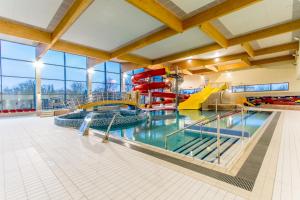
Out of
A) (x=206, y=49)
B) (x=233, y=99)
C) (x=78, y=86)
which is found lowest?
(x=233, y=99)

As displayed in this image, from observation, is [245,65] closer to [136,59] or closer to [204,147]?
[136,59]

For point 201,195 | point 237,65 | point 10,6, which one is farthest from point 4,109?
point 237,65

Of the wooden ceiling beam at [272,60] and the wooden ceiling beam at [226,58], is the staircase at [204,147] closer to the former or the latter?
the wooden ceiling beam at [226,58]

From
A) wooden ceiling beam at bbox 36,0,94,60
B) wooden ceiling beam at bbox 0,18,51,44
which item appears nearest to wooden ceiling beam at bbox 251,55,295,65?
wooden ceiling beam at bbox 36,0,94,60

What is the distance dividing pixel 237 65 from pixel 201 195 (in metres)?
15.4

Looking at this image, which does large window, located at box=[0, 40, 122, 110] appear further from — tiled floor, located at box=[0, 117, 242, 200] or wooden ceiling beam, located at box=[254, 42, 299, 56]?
wooden ceiling beam, located at box=[254, 42, 299, 56]

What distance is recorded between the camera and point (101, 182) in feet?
5.38

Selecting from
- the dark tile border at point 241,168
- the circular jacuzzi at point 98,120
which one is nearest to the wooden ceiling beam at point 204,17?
the circular jacuzzi at point 98,120

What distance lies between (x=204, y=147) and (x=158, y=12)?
4.10 m

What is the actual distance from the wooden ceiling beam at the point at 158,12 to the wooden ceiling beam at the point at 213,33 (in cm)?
93

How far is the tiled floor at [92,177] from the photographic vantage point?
4.68 feet

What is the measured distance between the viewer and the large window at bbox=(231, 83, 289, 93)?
41.5 feet

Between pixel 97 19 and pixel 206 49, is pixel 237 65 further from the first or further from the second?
pixel 97 19

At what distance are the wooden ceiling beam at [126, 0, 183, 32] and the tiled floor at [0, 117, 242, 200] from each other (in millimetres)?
3709
